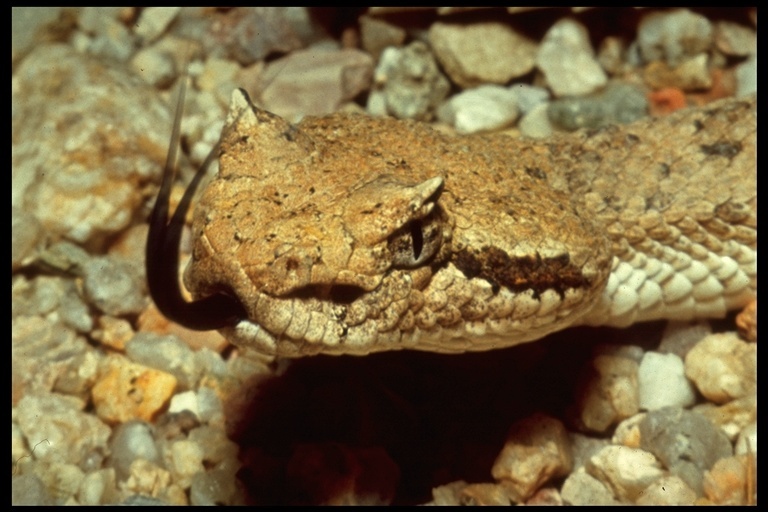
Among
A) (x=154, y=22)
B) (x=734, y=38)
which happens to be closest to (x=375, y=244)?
(x=734, y=38)

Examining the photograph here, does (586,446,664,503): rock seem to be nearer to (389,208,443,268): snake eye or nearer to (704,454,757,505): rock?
(704,454,757,505): rock

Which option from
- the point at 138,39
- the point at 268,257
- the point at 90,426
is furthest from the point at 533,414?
the point at 138,39

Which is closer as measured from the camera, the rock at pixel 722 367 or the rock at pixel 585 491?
the rock at pixel 585 491

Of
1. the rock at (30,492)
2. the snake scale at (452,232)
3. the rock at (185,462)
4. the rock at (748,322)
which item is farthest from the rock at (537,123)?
the rock at (30,492)

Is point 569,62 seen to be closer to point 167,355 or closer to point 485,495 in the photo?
point 485,495

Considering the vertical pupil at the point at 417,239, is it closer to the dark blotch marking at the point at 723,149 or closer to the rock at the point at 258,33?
the dark blotch marking at the point at 723,149

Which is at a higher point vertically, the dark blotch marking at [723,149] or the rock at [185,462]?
the dark blotch marking at [723,149]

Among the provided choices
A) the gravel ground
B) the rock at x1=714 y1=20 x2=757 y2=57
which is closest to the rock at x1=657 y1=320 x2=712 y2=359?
the gravel ground
